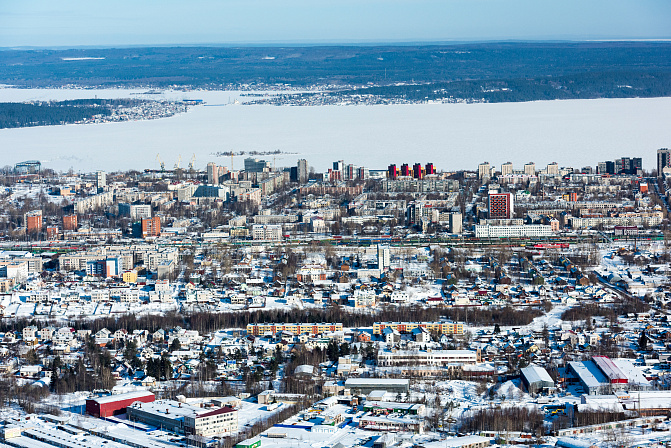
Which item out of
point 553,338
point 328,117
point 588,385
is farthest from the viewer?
point 328,117

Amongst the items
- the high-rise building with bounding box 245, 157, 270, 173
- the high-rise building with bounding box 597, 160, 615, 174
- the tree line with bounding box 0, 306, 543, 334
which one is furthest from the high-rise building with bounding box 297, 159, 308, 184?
the tree line with bounding box 0, 306, 543, 334

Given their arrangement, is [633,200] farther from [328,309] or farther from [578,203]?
[328,309]

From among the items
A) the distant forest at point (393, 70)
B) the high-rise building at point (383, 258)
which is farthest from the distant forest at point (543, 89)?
the high-rise building at point (383, 258)

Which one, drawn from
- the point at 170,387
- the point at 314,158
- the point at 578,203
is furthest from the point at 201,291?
the point at 314,158

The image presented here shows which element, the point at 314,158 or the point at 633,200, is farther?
the point at 314,158

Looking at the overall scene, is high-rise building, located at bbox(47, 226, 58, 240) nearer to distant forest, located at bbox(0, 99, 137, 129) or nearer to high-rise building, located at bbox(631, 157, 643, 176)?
high-rise building, located at bbox(631, 157, 643, 176)

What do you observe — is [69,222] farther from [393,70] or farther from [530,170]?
[393,70]
